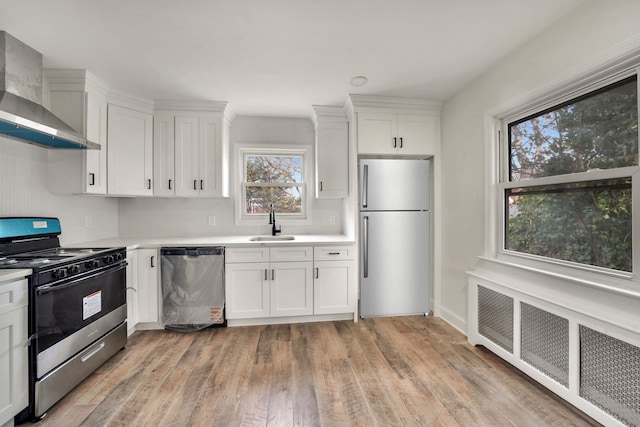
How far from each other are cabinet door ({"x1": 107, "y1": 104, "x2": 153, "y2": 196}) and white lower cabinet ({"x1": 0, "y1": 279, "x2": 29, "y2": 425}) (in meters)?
1.44

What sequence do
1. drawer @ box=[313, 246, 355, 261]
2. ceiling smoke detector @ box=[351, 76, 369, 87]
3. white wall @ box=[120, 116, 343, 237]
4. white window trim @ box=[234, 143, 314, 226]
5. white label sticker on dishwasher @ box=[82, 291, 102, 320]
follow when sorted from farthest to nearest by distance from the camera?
white window trim @ box=[234, 143, 314, 226]
white wall @ box=[120, 116, 343, 237]
drawer @ box=[313, 246, 355, 261]
ceiling smoke detector @ box=[351, 76, 369, 87]
white label sticker on dishwasher @ box=[82, 291, 102, 320]

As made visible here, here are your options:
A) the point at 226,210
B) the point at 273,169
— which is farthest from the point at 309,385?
the point at 273,169

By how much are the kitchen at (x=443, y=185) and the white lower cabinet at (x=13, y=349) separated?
100 cm

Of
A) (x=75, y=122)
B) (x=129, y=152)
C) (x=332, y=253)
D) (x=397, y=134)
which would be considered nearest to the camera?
(x=75, y=122)

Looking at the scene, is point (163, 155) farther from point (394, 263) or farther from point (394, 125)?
point (394, 263)

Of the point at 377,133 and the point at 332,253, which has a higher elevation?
the point at 377,133

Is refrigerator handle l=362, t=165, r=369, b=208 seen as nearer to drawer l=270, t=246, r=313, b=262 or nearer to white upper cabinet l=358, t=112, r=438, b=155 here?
white upper cabinet l=358, t=112, r=438, b=155

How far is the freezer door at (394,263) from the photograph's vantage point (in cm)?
309

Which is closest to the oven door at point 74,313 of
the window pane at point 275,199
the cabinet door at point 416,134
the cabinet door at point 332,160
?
the window pane at point 275,199

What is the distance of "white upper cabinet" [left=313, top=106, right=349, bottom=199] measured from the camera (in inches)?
130

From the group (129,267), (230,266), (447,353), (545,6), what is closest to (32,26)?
(129,267)

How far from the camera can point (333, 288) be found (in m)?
3.05

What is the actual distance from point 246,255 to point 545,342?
2558mm

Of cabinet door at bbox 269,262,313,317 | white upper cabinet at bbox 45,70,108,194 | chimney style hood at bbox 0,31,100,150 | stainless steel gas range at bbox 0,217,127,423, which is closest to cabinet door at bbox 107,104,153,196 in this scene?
white upper cabinet at bbox 45,70,108,194
